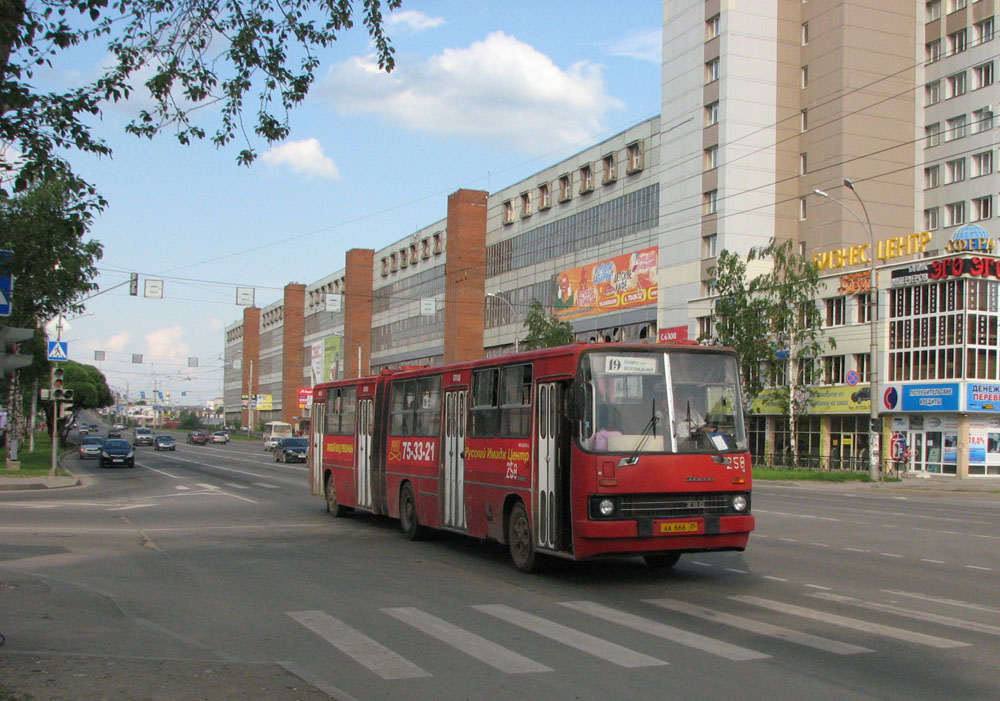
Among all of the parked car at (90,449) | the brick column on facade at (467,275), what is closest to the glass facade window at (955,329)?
the brick column on facade at (467,275)

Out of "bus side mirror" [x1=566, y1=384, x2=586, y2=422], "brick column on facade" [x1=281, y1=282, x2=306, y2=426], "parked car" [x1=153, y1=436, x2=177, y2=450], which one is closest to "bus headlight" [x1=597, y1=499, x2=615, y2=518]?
"bus side mirror" [x1=566, y1=384, x2=586, y2=422]

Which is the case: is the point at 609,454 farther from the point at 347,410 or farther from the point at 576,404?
the point at 347,410

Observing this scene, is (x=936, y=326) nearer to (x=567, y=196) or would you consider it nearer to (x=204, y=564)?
(x=567, y=196)

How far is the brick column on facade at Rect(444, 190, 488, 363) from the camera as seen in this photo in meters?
83.8

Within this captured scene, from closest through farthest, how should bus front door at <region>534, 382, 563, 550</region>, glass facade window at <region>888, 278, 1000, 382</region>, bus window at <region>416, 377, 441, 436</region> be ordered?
bus front door at <region>534, 382, 563, 550</region> < bus window at <region>416, 377, 441, 436</region> < glass facade window at <region>888, 278, 1000, 382</region>

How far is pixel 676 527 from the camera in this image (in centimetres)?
1177

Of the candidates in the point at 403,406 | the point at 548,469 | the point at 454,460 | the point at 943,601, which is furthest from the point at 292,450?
the point at 943,601

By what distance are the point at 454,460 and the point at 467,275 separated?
69.4m

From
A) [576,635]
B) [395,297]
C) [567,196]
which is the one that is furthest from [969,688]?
[395,297]

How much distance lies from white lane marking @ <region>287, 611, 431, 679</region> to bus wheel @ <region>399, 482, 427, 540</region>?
6954mm

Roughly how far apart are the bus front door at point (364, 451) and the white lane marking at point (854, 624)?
31.8 ft

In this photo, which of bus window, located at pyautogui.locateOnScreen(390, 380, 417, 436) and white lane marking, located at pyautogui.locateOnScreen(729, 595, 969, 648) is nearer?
white lane marking, located at pyautogui.locateOnScreen(729, 595, 969, 648)

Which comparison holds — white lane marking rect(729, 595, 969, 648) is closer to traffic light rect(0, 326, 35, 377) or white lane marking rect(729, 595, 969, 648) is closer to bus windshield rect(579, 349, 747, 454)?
bus windshield rect(579, 349, 747, 454)

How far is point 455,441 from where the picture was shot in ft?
51.3
